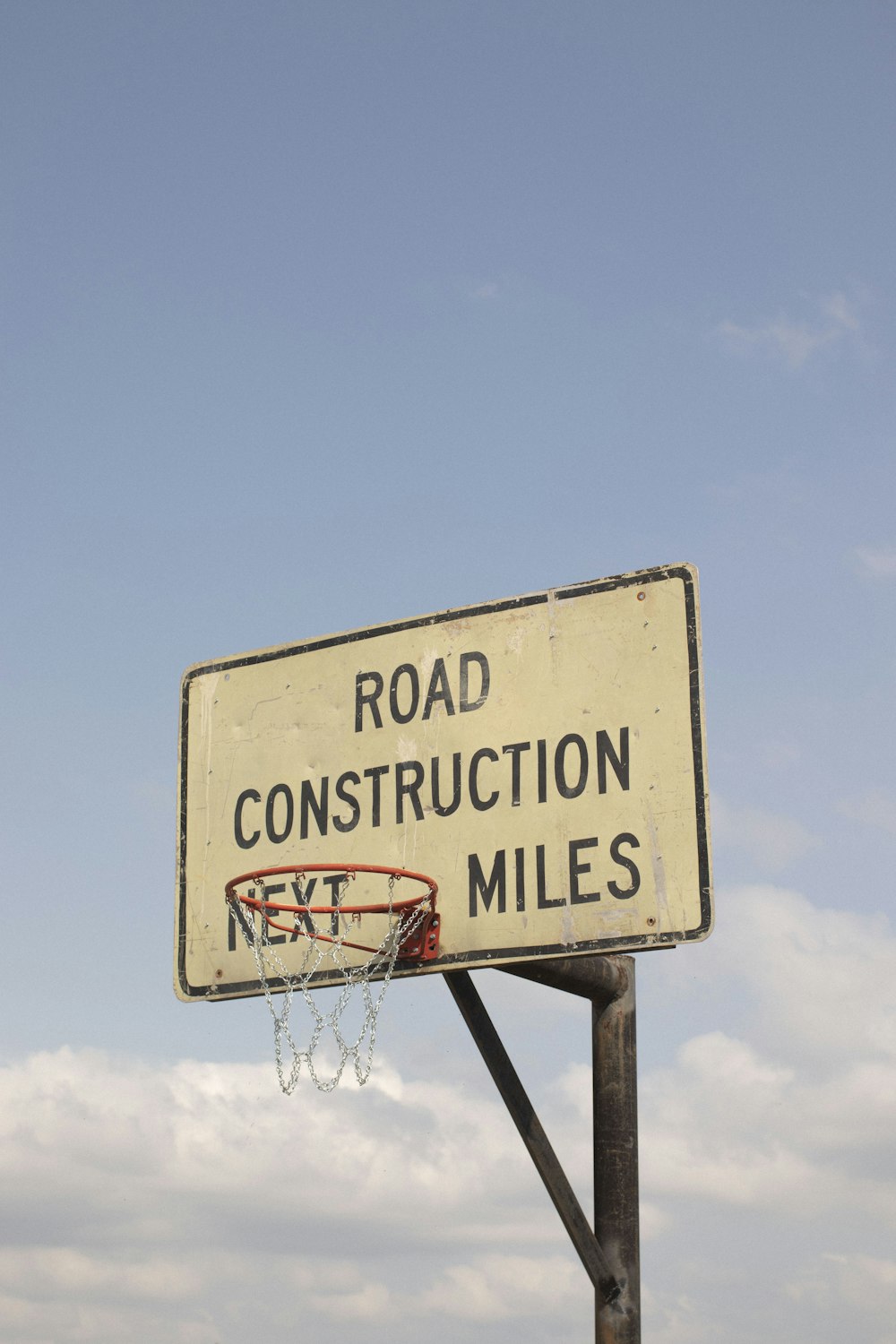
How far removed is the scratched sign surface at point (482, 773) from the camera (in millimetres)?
5688

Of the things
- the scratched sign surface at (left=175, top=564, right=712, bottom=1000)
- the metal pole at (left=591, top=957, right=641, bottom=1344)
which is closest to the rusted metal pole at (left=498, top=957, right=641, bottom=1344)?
the metal pole at (left=591, top=957, right=641, bottom=1344)

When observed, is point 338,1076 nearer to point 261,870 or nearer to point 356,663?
point 261,870

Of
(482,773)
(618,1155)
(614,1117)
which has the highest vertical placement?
(482,773)

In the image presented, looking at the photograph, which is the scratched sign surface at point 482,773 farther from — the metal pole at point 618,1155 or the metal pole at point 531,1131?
the metal pole at point 618,1155

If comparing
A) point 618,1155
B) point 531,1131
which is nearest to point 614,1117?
point 618,1155

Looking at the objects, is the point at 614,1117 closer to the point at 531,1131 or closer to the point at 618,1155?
the point at 618,1155

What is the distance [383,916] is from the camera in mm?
6129

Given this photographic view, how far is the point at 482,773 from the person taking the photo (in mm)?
6121

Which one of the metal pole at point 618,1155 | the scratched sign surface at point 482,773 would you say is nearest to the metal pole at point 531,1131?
the metal pole at point 618,1155

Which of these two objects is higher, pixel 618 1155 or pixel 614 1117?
pixel 614 1117

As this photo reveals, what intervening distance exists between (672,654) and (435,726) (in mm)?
1014

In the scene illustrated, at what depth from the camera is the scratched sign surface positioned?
5688mm

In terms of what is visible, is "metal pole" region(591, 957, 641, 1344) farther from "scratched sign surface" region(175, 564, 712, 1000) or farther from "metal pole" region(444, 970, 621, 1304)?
"scratched sign surface" region(175, 564, 712, 1000)

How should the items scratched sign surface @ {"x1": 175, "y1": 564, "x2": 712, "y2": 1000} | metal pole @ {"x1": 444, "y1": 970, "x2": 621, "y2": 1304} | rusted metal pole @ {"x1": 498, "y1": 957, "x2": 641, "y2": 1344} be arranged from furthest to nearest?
rusted metal pole @ {"x1": 498, "y1": 957, "x2": 641, "y2": 1344}, metal pole @ {"x1": 444, "y1": 970, "x2": 621, "y2": 1304}, scratched sign surface @ {"x1": 175, "y1": 564, "x2": 712, "y2": 1000}
